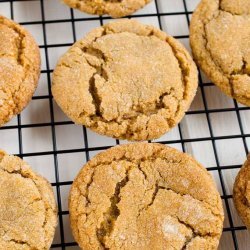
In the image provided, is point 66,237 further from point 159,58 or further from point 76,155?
point 159,58

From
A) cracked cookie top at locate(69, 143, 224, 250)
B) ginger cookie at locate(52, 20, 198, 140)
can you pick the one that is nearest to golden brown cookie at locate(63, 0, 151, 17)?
ginger cookie at locate(52, 20, 198, 140)

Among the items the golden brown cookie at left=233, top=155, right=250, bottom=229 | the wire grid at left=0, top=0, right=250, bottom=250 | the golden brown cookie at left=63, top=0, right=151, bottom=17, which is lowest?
the golden brown cookie at left=233, top=155, right=250, bottom=229

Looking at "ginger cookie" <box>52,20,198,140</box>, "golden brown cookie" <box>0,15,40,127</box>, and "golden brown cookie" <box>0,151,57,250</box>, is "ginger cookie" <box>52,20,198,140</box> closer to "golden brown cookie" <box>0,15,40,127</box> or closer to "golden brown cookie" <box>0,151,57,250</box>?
"golden brown cookie" <box>0,15,40,127</box>

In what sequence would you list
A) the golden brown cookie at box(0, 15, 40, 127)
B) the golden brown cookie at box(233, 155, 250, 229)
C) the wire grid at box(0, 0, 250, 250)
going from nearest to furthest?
the golden brown cookie at box(233, 155, 250, 229), the golden brown cookie at box(0, 15, 40, 127), the wire grid at box(0, 0, 250, 250)

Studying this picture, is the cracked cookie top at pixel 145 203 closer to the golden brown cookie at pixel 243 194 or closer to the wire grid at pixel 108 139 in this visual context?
the golden brown cookie at pixel 243 194

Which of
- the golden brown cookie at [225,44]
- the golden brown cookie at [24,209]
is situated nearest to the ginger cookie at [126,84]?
the golden brown cookie at [225,44]

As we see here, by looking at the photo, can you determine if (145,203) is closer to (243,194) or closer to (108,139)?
(243,194)

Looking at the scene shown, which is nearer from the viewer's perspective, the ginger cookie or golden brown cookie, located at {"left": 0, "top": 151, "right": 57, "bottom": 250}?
golden brown cookie, located at {"left": 0, "top": 151, "right": 57, "bottom": 250}

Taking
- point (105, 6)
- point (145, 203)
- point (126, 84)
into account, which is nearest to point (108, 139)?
point (126, 84)
